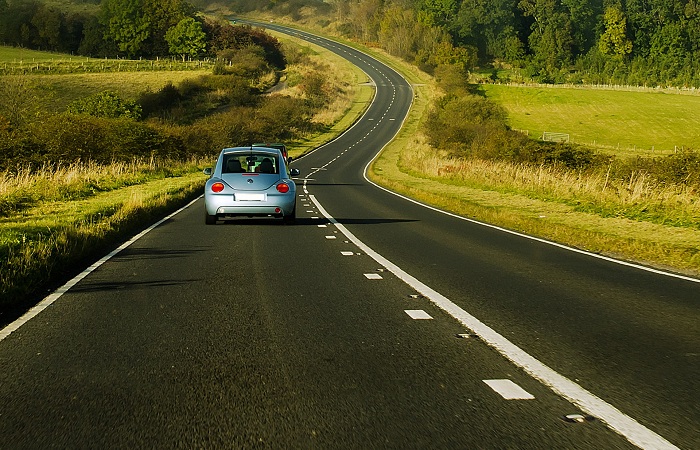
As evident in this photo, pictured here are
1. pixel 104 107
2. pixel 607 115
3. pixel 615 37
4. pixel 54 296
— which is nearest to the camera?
pixel 54 296

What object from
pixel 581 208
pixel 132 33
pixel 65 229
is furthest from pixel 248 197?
pixel 132 33

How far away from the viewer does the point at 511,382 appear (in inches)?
215

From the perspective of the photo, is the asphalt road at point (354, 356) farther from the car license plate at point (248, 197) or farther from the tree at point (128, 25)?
the tree at point (128, 25)

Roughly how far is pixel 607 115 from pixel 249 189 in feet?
284

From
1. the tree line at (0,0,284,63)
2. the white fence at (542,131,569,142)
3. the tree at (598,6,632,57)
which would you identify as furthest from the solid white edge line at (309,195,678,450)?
the tree at (598,6,632,57)

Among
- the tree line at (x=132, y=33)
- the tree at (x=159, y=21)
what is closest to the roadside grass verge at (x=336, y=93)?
the tree line at (x=132, y=33)

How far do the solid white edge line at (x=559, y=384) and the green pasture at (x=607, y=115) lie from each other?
62.1 metres

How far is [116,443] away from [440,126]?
64262mm

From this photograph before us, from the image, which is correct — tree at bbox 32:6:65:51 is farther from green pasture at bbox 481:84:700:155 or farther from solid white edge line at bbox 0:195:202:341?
solid white edge line at bbox 0:195:202:341

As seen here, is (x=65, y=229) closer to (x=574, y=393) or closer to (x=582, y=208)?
(x=574, y=393)

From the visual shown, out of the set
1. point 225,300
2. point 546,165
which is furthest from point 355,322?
point 546,165

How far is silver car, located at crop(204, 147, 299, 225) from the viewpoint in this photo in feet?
55.8

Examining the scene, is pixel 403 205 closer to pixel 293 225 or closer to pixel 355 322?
pixel 293 225

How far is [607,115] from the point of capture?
3772 inches
